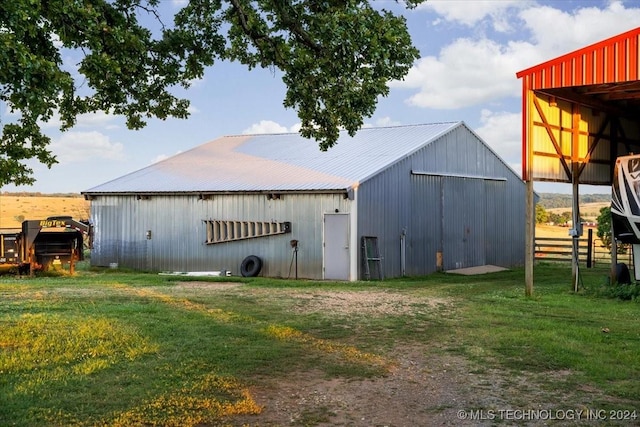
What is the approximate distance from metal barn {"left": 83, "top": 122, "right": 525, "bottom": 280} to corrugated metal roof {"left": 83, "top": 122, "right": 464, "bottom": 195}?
9 cm

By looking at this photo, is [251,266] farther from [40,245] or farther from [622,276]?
[622,276]

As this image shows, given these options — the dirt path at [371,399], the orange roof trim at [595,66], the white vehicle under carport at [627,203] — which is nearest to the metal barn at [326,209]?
the orange roof trim at [595,66]

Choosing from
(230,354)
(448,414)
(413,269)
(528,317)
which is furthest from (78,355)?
(413,269)

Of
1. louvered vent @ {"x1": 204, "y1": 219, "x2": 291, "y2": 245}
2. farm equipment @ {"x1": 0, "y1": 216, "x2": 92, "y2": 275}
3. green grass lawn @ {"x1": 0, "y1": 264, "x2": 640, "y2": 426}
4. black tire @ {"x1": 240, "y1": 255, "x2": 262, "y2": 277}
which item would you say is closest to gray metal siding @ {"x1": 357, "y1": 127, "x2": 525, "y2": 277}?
louvered vent @ {"x1": 204, "y1": 219, "x2": 291, "y2": 245}

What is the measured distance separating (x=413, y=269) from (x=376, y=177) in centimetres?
409

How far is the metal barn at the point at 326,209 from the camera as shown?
2416 cm

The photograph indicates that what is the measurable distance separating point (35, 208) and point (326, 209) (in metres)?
65.0

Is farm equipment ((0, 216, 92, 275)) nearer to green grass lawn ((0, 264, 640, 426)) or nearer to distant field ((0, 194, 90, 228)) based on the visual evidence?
green grass lawn ((0, 264, 640, 426))

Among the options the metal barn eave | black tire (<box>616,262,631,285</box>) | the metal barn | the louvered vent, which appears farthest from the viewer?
the louvered vent

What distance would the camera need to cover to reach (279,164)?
1131 inches

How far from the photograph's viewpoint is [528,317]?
46.0 feet

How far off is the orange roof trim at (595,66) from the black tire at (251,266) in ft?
39.5

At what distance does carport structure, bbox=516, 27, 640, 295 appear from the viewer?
54.4ft

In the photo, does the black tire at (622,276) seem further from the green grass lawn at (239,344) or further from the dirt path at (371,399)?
the dirt path at (371,399)
